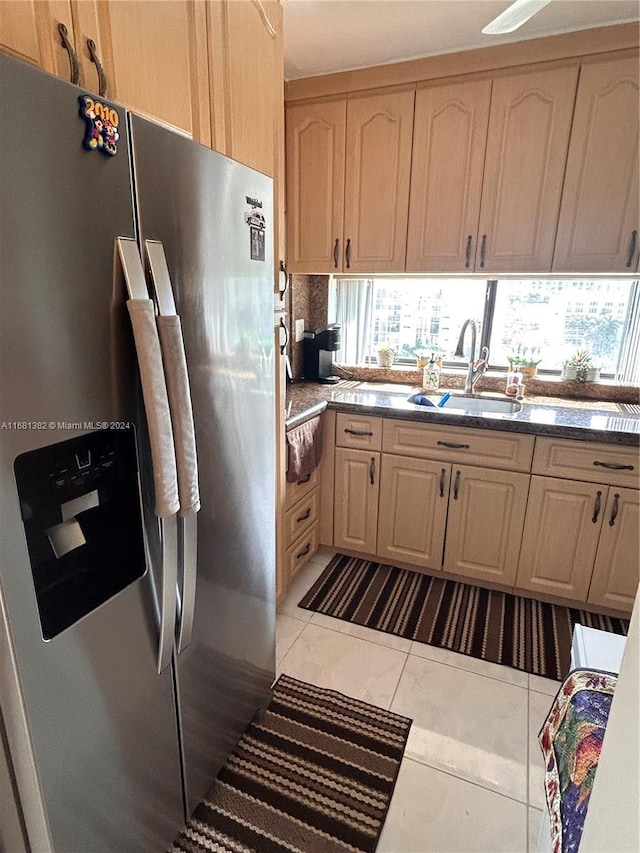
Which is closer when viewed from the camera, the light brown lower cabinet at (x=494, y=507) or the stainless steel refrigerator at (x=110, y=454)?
the stainless steel refrigerator at (x=110, y=454)

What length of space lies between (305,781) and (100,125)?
5.87 feet

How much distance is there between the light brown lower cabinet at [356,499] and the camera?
2.44 meters

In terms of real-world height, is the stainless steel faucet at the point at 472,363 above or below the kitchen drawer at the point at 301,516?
above

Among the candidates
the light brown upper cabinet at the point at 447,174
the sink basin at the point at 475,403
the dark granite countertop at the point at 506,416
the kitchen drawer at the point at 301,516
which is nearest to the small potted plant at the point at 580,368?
the dark granite countertop at the point at 506,416

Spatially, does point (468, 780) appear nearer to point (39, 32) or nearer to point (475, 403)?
point (475, 403)

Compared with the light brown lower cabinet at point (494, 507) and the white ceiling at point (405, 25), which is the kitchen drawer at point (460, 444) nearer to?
the light brown lower cabinet at point (494, 507)

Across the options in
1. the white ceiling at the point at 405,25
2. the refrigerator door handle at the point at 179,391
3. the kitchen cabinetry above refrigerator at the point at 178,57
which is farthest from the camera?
the white ceiling at the point at 405,25

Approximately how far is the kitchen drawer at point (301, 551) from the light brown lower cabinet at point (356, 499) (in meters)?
0.13

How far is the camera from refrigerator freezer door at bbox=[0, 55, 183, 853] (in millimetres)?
697

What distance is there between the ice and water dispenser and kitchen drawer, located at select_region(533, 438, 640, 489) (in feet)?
5.81

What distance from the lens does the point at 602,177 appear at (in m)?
2.07

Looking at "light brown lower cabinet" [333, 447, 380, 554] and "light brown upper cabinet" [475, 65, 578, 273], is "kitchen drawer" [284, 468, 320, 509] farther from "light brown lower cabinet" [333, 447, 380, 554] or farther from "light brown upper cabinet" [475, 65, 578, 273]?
"light brown upper cabinet" [475, 65, 578, 273]

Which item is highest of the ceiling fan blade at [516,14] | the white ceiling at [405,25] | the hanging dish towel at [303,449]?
the white ceiling at [405,25]

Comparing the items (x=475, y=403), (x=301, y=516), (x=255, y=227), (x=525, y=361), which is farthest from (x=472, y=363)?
(x=255, y=227)
